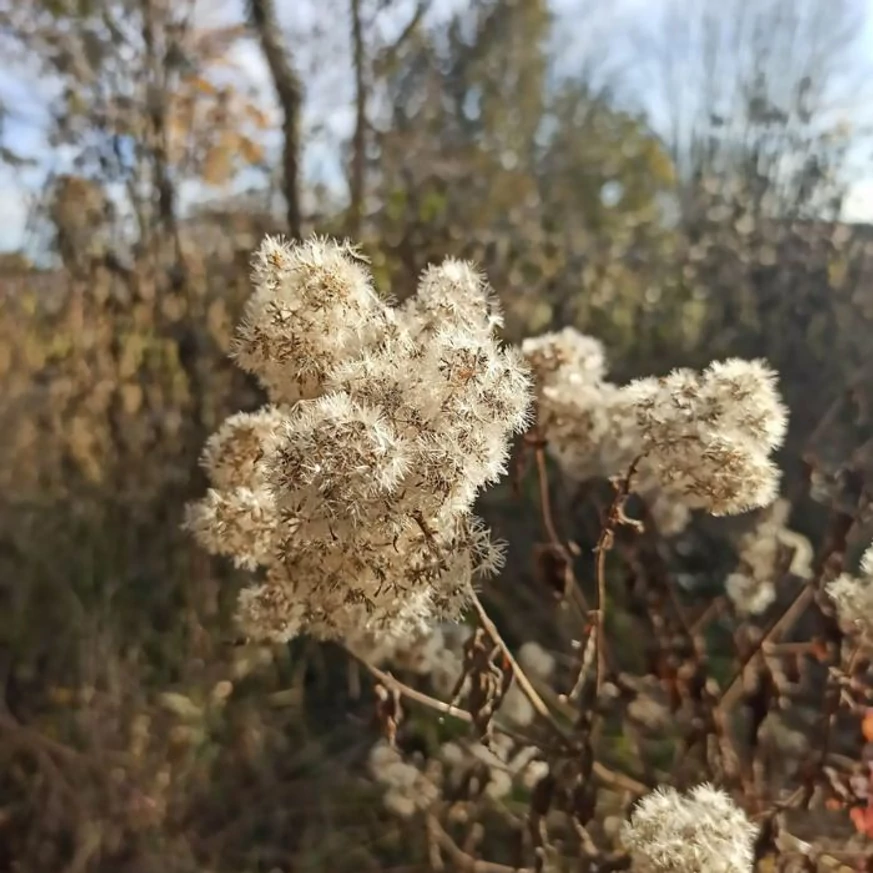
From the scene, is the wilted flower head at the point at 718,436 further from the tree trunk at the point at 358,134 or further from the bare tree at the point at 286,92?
the tree trunk at the point at 358,134

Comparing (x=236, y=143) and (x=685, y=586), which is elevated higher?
(x=236, y=143)

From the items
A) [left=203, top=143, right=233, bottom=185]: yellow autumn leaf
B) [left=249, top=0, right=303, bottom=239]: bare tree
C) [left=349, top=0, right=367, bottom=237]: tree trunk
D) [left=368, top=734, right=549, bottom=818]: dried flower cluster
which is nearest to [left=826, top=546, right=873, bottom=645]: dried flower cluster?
[left=368, top=734, right=549, bottom=818]: dried flower cluster

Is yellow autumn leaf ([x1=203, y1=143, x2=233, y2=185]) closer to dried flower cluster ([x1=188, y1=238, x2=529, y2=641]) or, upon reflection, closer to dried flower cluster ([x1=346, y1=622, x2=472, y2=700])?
dried flower cluster ([x1=346, y1=622, x2=472, y2=700])

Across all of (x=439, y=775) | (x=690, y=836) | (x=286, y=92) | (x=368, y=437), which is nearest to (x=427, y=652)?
(x=439, y=775)

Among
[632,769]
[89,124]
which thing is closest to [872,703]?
[632,769]

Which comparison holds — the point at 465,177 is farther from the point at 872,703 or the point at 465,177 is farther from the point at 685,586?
the point at 872,703

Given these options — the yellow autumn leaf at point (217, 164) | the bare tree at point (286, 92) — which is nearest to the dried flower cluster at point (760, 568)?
the bare tree at point (286, 92)
